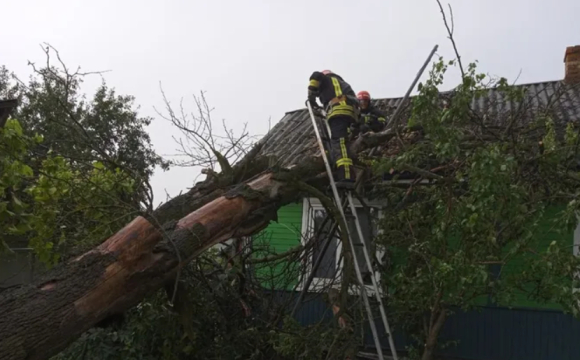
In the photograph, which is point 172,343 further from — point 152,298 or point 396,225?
point 396,225

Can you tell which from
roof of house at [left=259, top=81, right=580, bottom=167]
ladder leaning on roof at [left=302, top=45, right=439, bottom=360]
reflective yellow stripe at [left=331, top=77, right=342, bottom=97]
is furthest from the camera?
roof of house at [left=259, top=81, right=580, bottom=167]

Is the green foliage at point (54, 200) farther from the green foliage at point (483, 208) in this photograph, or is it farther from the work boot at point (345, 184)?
the green foliage at point (483, 208)

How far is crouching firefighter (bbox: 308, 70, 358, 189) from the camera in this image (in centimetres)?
489

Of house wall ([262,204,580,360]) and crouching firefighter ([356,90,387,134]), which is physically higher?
crouching firefighter ([356,90,387,134])

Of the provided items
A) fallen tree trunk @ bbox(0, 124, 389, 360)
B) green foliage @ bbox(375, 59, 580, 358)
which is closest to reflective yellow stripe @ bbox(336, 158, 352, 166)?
green foliage @ bbox(375, 59, 580, 358)

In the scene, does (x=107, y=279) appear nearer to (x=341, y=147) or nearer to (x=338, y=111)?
(x=341, y=147)

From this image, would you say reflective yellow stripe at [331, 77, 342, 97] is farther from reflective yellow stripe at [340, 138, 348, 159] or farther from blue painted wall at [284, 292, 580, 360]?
blue painted wall at [284, 292, 580, 360]

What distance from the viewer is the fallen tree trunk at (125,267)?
2.97 metres

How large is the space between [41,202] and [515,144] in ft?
12.3

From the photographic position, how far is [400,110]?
5488 mm

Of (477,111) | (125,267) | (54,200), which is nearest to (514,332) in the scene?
(477,111)

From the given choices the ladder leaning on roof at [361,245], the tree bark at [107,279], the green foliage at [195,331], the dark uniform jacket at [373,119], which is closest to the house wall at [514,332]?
the green foliage at [195,331]

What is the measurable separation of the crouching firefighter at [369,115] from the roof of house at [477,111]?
0.92ft

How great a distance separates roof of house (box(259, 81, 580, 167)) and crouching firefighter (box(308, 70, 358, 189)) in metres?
0.71
